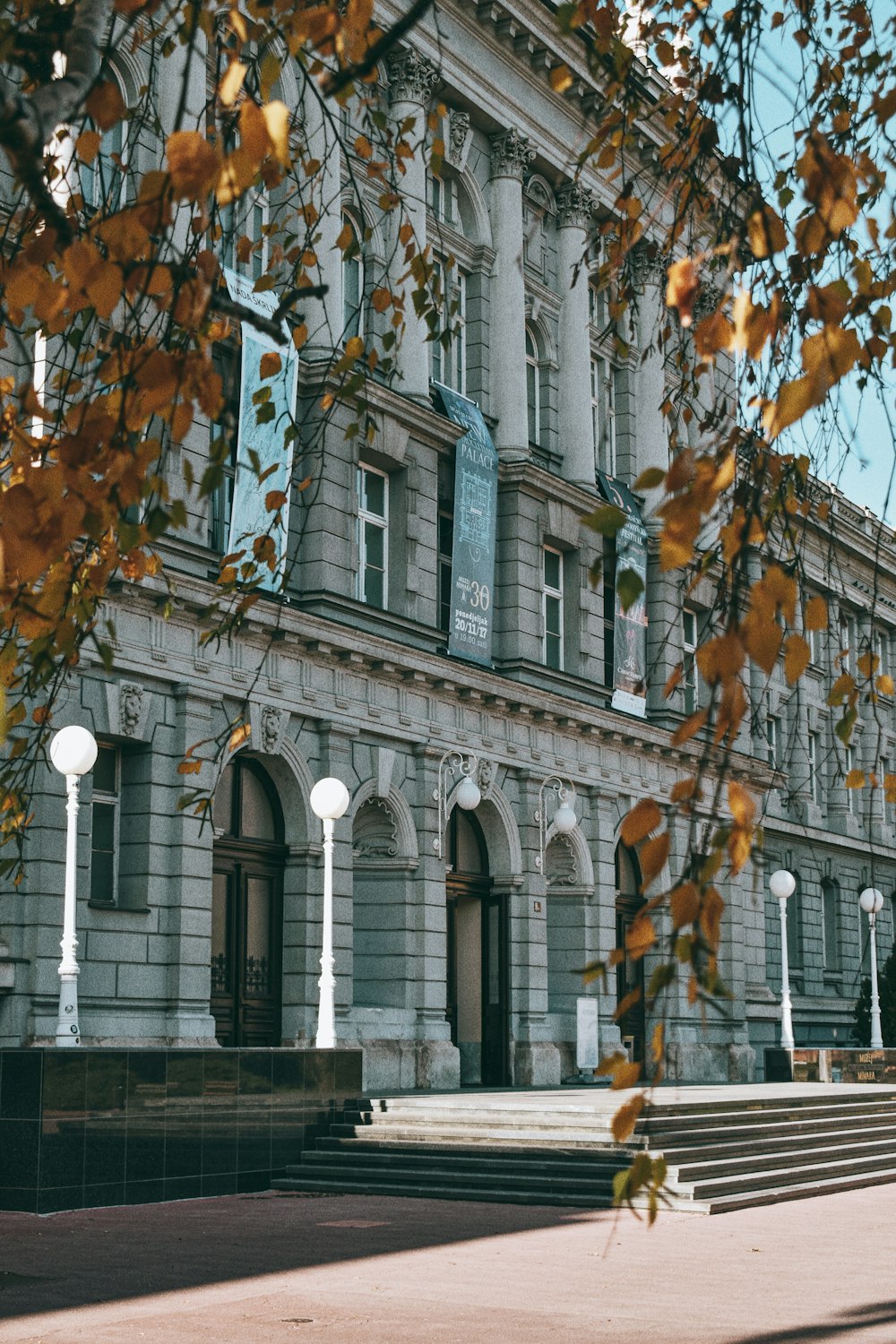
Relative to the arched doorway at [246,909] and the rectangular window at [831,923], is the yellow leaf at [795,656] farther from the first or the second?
the rectangular window at [831,923]

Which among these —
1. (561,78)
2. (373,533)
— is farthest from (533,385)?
(561,78)

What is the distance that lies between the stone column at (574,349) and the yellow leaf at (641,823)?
3347cm

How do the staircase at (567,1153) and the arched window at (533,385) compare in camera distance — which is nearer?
the staircase at (567,1153)

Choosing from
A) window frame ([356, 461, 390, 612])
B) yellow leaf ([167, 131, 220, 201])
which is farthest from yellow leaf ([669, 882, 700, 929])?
window frame ([356, 461, 390, 612])

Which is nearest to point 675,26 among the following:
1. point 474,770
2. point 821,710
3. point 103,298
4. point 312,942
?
point 103,298

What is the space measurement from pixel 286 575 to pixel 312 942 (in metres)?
20.6

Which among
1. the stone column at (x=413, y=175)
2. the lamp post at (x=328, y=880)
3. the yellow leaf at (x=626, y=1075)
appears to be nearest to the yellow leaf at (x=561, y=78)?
the yellow leaf at (x=626, y=1075)

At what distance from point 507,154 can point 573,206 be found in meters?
2.67

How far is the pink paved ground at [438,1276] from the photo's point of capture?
1129 centimetres

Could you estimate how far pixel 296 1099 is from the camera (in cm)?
2169

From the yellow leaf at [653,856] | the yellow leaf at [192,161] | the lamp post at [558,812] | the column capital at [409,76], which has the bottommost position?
the yellow leaf at [653,856]

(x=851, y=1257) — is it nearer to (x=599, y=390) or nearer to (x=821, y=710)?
(x=599, y=390)

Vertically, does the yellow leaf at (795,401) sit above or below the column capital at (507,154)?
below

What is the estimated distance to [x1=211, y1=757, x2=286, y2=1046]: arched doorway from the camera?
2775cm
